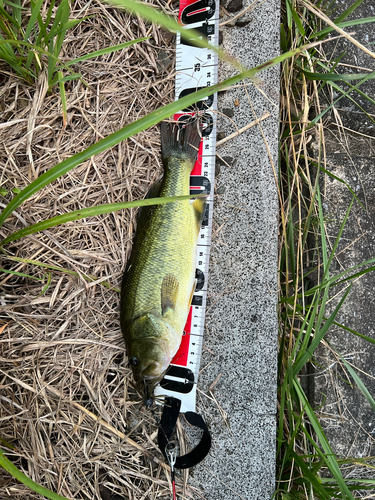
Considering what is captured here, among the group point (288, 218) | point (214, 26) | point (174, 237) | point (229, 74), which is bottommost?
point (174, 237)

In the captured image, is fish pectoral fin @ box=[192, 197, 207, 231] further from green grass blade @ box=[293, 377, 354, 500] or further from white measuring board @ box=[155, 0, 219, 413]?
green grass blade @ box=[293, 377, 354, 500]

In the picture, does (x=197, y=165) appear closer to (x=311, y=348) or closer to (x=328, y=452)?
(x=311, y=348)

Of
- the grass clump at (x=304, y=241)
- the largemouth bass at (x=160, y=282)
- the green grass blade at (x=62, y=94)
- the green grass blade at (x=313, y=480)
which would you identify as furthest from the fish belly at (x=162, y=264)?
the green grass blade at (x=313, y=480)

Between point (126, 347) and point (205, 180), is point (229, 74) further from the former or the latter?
point (126, 347)

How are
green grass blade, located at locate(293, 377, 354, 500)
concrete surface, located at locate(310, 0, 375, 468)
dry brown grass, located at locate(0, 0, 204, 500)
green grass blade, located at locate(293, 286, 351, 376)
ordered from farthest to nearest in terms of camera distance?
1. concrete surface, located at locate(310, 0, 375, 468)
2. dry brown grass, located at locate(0, 0, 204, 500)
3. green grass blade, located at locate(293, 286, 351, 376)
4. green grass blade, located at locate(293, 377, 354, 500)

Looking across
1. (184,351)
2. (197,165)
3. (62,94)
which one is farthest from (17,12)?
(184,351)

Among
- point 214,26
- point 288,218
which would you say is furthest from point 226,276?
point 214,26

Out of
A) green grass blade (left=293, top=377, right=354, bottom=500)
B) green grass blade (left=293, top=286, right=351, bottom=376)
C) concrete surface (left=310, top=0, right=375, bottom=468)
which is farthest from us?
concrete surface (left=310, top=0, right=375, bottom=468)

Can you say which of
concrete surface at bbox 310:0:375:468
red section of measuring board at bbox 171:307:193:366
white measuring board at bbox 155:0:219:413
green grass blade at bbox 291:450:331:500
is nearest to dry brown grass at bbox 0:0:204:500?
white measuring board at bbox 155:0:219:413

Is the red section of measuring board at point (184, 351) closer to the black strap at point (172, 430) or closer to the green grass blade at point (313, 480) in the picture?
the black strap at point (172, 430)
